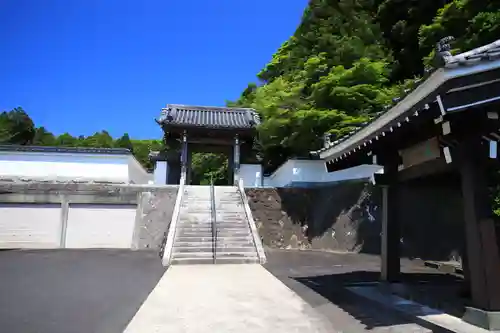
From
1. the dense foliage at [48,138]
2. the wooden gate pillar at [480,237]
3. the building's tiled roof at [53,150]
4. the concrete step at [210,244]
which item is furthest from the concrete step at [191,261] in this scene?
the dense foliage at [48,138]

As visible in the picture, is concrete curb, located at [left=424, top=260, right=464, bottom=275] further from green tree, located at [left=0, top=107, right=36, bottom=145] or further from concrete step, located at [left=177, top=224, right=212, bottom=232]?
green tree, located at [left=0, top=107, right=36, bottom=145]

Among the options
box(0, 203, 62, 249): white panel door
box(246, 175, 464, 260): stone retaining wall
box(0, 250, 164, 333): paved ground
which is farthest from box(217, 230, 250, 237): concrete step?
box(0, 203, 62, 249): white panel door

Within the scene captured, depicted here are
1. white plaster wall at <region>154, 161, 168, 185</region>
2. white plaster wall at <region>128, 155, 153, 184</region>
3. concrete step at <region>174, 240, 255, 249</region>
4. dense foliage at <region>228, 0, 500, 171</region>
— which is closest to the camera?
concrete step at <region>174, 240, 255, 249</region>

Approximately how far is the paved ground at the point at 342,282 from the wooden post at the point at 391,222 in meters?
0.72

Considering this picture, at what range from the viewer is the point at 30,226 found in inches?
593

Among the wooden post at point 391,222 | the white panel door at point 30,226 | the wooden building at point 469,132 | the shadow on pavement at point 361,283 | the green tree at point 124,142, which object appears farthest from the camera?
the green tree at point 124,142

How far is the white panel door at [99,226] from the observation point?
15.3 metres

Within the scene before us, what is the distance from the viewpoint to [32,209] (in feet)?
49.9

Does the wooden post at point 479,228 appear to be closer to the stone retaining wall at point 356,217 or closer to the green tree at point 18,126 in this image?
the stone retaining wall at point 356,217

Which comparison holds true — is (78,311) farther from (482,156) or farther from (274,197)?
(274,197)

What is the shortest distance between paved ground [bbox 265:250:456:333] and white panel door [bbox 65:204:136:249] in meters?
6.56

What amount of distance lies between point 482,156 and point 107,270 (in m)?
8.74

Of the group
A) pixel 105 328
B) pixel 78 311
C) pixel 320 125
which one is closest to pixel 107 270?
pixel 78 311

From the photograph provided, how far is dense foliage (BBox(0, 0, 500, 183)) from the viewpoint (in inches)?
586
